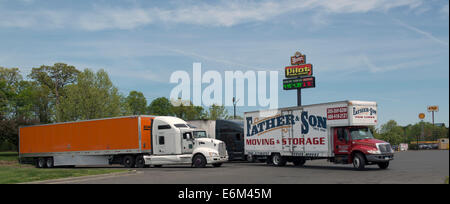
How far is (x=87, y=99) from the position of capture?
52.4 meters

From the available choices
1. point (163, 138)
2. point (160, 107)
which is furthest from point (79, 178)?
point (160, 107)

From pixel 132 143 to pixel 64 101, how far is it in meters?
29.1

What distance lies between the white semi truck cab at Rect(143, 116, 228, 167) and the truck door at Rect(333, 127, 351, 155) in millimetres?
7106

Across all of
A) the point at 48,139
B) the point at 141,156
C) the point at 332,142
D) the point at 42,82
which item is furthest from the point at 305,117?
the point at 42,82

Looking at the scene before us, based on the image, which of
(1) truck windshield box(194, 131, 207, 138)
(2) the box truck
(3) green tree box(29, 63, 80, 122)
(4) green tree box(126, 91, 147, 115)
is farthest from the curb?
(4) green tree box(126, 91, 147, 115)

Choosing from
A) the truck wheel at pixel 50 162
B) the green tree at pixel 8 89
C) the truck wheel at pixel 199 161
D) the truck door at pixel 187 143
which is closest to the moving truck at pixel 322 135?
the truck wheel at pixel 199 161

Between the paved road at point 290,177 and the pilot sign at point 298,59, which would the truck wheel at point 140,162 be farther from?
the pilot sign at point 298,59

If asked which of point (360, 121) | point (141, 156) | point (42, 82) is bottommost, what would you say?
point (141, 156)

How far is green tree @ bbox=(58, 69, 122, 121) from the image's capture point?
52.1 m

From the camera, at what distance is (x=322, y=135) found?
24062 millimetres

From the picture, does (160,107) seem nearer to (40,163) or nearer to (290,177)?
(40,163)

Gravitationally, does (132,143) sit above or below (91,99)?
below
